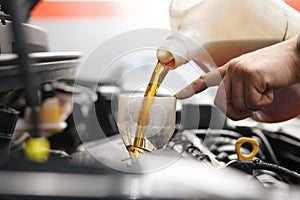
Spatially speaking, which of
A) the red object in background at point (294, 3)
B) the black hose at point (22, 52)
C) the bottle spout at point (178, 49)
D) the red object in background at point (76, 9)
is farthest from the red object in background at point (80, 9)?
the black hose at point (22, 52)

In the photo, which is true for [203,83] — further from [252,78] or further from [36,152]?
[36,152]

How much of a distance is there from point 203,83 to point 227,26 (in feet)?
0.41

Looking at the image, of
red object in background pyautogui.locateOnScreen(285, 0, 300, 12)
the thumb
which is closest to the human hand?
the thumb

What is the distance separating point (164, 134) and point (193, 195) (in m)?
0.24

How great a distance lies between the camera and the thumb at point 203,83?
64 cm

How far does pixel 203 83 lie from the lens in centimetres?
65

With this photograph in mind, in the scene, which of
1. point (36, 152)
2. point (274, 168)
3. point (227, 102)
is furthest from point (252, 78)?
point (36, 152)

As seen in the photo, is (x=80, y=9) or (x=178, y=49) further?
(x=80, y=9)

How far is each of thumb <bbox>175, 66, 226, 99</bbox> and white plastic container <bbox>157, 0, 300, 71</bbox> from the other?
4cm

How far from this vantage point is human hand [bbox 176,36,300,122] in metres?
→ 0.60

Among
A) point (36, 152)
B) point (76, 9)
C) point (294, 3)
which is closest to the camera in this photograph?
point (36, 152)

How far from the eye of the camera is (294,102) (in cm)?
79

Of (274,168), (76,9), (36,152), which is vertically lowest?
(76,9)

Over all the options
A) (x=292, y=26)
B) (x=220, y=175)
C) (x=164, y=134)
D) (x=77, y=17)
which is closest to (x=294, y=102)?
(x=292, y=26)
